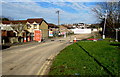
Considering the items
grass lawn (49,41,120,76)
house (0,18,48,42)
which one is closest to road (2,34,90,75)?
grass lawn (49,41,120,76)

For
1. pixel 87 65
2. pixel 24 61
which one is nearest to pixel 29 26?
pixel 24 61

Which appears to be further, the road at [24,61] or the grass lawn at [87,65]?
the road at [24,61]

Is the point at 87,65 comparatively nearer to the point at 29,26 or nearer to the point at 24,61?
the point at 24,61

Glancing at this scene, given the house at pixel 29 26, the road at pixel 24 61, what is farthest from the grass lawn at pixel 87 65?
the house at pixel 29 26

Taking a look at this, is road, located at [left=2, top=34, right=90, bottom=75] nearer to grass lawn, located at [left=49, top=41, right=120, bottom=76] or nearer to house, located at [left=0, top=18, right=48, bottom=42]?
grass lawn, located at [left=49, top=41, right=120, bottom=76]

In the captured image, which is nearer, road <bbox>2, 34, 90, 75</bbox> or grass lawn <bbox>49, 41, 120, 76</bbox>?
grass lawn <bbox>49, 41, 120, 76</bbox>

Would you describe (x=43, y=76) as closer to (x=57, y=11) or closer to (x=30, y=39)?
(x=30, y=39)

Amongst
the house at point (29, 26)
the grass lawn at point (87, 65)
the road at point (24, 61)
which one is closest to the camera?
the grass lawn at point (87, 65)

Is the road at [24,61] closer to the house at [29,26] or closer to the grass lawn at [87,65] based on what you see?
the grass lawn at [87,65]

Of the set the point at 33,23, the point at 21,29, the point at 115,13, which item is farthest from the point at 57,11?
the point at 115,13

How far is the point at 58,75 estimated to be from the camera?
6676mm

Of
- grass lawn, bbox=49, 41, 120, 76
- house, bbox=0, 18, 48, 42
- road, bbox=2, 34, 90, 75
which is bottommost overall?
road, bbox=2, 34, 90, 75

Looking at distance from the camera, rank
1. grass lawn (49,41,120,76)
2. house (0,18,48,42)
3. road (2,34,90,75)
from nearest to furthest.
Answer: grass lawn (49,41,120,76), road (2,34,90,75), house (0,18,48,42)

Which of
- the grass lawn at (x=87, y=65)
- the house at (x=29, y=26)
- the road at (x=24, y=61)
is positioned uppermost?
the house at (x=29, y=26)
